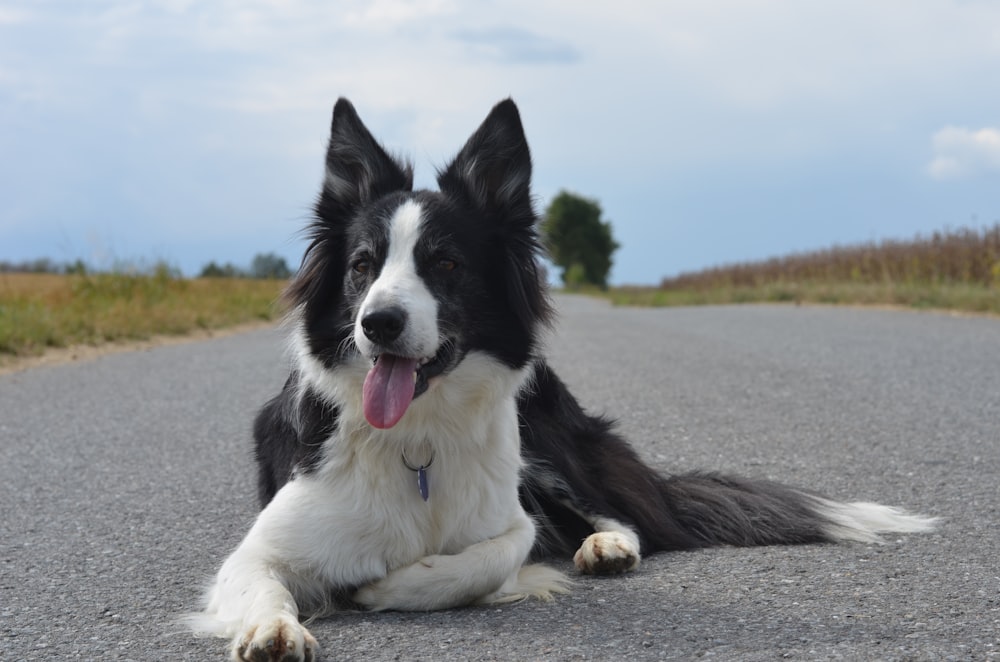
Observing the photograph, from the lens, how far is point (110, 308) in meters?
16.9

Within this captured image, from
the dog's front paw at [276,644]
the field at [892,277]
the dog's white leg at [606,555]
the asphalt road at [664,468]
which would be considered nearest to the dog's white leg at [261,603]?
the dog's front paw at [276,644]

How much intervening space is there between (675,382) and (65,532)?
6.62 m

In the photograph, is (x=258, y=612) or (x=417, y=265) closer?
(x=258, y=612)

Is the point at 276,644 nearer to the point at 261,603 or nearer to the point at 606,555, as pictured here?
the point at 261,603

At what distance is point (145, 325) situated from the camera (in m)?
16.2

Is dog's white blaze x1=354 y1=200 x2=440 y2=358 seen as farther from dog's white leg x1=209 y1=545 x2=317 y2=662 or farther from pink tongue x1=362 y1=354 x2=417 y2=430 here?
dog's white leg x1=209 y1=545 x2=317 y2=662

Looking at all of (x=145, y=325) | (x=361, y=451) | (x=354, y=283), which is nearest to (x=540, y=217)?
(x=354, y=283)

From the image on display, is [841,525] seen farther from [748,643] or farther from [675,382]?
[675,382]

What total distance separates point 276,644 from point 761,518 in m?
2.71

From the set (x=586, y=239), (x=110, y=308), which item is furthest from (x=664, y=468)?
(x=586, y=239)

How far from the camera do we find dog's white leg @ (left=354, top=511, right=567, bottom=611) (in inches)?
147

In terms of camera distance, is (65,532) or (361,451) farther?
A: (65,532)

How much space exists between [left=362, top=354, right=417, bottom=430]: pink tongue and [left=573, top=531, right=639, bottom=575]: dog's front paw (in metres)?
1.15

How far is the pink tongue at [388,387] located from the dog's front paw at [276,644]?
0.87 metres
